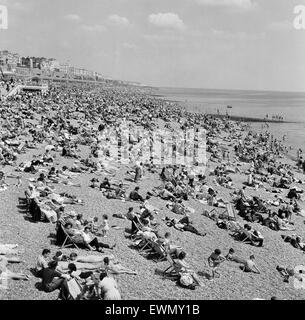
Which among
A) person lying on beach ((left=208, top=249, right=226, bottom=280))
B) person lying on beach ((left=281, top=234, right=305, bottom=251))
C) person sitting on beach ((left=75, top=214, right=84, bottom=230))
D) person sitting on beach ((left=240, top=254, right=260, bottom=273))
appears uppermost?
person sitting on beach ((left=75, top=214, right=84, bottom=230))

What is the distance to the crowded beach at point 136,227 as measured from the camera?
812 cm

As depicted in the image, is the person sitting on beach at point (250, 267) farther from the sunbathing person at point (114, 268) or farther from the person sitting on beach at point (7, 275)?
the person sitting on beach at point (7, 275)

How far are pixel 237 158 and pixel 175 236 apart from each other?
645 inches

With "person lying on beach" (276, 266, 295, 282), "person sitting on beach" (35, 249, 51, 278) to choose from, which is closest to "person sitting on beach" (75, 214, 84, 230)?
"person sitting on beach" (35, 249, 51, 278)

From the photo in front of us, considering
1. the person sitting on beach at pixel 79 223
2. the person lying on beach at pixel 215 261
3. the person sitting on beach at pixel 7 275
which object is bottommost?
the person lying on beach at pixel 215 261

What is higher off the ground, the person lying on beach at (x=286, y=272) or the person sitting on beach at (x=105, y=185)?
the person sitting on beach at (x=105, y=185)

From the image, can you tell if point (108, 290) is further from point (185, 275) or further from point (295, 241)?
point (295, 241)

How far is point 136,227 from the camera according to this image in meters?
10.9

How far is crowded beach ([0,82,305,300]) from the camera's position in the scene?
8.12 metres

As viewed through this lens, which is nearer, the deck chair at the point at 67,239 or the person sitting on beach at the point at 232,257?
the deck chair at the point at 67,239

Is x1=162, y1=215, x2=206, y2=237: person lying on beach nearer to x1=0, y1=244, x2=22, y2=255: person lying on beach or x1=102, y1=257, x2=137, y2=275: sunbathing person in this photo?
x1=102, y1=257, x2=137, y2=275: sunbathing person

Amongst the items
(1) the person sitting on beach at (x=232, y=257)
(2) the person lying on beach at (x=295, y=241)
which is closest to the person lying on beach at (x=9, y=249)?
(1) the person sitting on beach at (x=232, y=257)

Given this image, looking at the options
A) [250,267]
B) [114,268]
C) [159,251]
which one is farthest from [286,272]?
[114,268]
